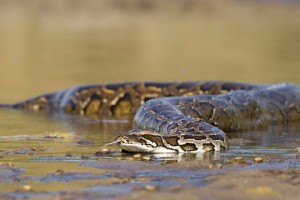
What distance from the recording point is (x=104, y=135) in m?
11.2

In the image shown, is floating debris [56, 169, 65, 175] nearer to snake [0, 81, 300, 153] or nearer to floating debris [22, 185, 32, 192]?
floating debris [22, 185, 32, 192]

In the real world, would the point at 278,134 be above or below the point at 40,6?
below

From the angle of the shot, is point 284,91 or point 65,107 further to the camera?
point 65,107

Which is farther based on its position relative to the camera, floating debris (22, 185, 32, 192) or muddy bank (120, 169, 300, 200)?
floating debris (22, 185, 32, 192)

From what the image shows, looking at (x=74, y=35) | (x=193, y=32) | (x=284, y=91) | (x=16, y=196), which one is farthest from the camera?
(x=193, y=32)

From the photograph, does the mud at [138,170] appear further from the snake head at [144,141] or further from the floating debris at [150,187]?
the snake head at [144,141]

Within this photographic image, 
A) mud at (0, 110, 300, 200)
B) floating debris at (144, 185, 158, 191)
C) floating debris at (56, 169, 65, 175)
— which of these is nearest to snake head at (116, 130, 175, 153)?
mud at (0, 110, 300, 200)

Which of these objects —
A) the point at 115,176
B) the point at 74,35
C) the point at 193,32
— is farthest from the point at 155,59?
the point at 115,176

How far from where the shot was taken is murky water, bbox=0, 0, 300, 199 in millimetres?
7750

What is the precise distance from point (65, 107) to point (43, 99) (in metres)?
0.57

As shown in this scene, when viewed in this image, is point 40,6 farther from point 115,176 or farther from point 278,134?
point 115,176

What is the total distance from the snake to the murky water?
0.24 meters

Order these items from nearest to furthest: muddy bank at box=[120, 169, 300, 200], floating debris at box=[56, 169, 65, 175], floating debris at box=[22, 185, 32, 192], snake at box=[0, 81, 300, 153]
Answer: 1. muddy bank at box=[120, 169, 300, 200]
2. floating debris at box=[22, 185, 32, 192]
3. floating debris at box=[56, 169, 65, 175]
4. snake at box=[0, 81, 300, 153]

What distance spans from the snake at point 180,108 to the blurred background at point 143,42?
1.74 m
